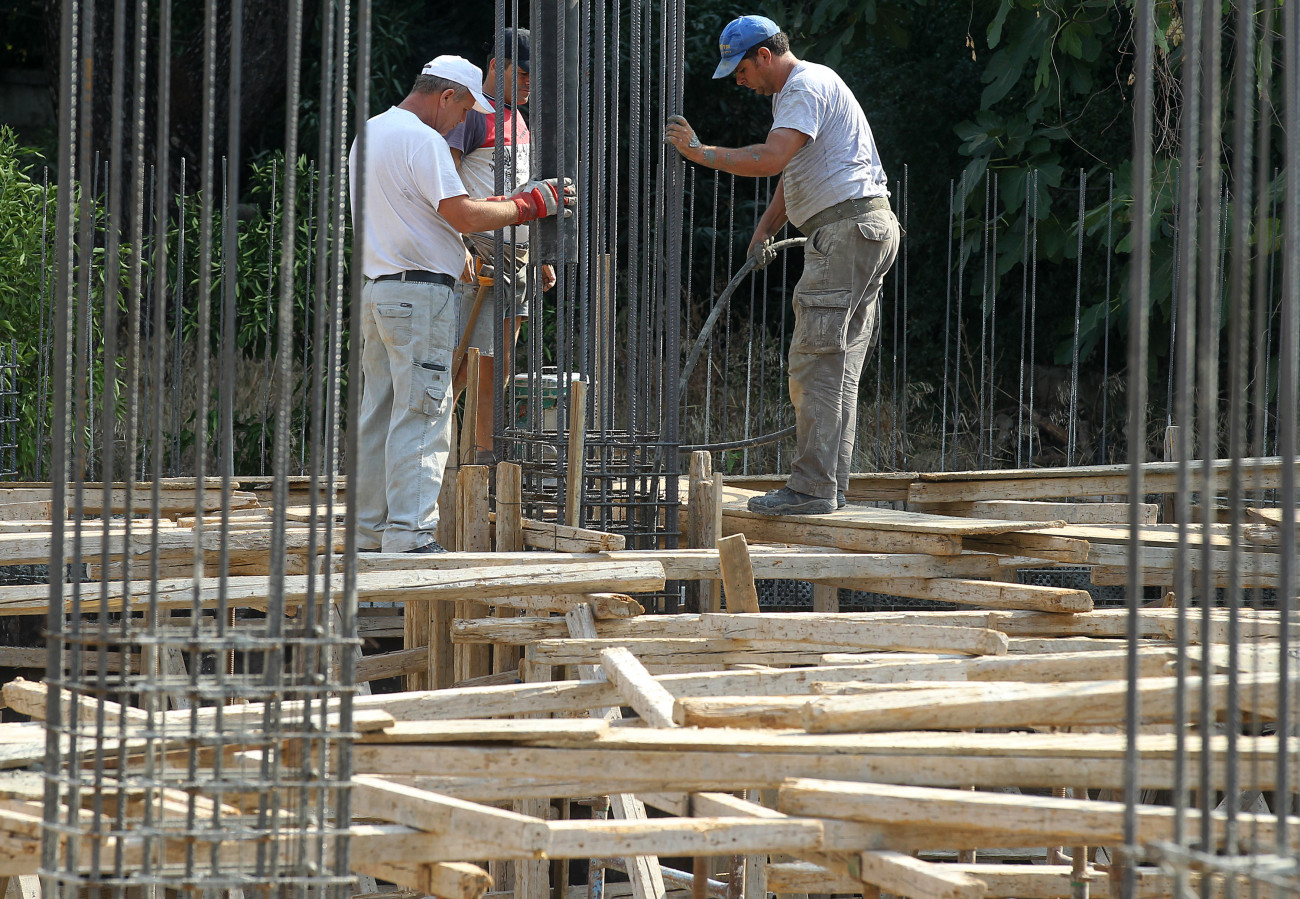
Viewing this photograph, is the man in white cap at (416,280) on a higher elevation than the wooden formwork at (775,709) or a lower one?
higher

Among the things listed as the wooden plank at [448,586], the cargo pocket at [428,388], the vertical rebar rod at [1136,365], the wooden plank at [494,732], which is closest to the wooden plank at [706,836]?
the wooden plank at [494,732]

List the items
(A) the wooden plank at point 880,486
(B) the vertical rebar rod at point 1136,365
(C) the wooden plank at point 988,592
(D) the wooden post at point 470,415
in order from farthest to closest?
(A) the wooden plank at point 880,486 → (D) the wooden post at point 470,415 → (C) the wooden plank at point 988,592 → (B) the vertical rebar rod at point 1136,365

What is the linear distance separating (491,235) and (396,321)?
159 cm

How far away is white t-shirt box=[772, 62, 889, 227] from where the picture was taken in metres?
5.47

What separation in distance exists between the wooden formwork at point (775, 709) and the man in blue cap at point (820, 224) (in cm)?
23

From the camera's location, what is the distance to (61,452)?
2.49 metres

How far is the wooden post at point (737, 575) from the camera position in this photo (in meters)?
4.48

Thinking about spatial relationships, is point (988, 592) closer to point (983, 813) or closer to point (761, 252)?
point (761, 252)

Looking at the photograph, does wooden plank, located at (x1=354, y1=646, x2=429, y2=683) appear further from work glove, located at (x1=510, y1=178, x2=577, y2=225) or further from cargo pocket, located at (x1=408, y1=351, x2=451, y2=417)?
work glove, located at (x1=510, y1=178, x2=577, y2=225)

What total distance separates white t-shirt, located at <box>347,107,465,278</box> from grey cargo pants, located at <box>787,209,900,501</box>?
1.37 metres

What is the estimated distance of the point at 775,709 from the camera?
3.01 meters

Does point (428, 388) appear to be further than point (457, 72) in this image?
No

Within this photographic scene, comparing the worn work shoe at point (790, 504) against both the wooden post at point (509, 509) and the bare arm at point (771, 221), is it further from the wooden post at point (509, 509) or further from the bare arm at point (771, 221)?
the bare arm at point (771, 221)

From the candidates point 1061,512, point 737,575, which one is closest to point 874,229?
point 1061,512
